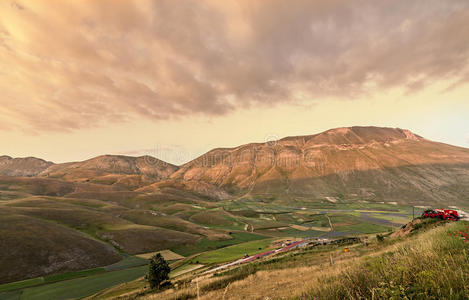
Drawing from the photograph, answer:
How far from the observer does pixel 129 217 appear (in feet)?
491

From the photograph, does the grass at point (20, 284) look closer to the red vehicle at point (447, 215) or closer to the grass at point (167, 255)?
the grass at point (167, 255)

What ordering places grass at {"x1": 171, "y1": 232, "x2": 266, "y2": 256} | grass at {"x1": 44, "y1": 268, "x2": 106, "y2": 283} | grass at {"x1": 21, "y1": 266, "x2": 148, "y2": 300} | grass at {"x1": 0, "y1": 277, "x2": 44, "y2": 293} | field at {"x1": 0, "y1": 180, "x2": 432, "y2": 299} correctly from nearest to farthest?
grass at {"x1": 21, "y1": 266, "x2": 148, "y2": 300}
grass at {"x1": 0, "y1": 277, "x2": 44, "y2": 293}
grass at {"x1": 44, "y1": 268, "x2": 106, "y2": 283}
field at {"x1": 0, "y1": 180, "x2": 432, "y2": 299}
grass at {"x1": 171, "y1": 232, "x2": 266, "y2": 256}

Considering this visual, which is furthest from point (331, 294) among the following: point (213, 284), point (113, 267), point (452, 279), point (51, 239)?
point (51, 239)


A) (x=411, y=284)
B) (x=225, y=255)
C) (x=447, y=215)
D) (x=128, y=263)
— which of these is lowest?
(x=128, y=263)

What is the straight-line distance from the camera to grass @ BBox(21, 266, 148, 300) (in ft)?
177

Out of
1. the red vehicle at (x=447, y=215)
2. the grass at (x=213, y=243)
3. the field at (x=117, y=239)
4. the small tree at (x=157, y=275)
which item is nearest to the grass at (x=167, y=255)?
the field at (x=117, y=239)

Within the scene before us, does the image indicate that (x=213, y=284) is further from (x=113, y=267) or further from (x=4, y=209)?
(x=4, y=209)

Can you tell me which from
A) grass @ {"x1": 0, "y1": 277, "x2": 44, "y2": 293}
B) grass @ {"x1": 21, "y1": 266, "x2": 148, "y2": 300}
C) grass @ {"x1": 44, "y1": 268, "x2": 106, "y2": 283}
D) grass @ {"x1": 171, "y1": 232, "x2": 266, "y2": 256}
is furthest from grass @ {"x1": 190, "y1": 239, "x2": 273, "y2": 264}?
grass @ {"x1": 0, "y1": 277, "x2": 44, "y2": 293}

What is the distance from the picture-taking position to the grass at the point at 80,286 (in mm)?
54091

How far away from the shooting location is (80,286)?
59844mm

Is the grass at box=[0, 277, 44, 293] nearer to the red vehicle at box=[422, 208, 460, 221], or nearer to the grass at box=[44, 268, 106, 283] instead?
the grass at box=[44, 268, 106, 283]

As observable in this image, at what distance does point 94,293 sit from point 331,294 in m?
70.3

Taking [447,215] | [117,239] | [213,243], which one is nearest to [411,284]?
[447,215]

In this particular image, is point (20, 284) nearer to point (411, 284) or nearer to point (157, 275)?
point (157, 275)
